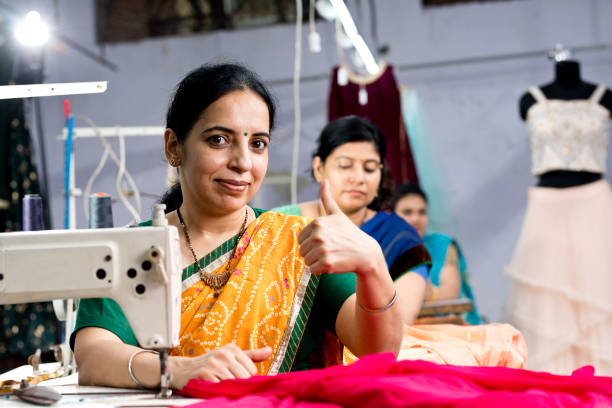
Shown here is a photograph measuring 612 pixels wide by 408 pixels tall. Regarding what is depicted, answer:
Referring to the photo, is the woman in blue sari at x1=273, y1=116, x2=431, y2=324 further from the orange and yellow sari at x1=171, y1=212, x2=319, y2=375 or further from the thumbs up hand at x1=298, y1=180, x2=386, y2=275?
the thumbs up hand at x1=298, y1=180, x2=386, y2=275

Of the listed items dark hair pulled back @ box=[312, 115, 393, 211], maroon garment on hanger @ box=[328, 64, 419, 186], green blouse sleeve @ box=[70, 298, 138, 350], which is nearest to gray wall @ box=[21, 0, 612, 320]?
maroon garment on hanger @ box=[328, 64, 419, 186]

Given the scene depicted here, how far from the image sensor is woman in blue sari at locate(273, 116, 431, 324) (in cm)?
264

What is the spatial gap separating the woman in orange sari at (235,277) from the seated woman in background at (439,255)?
2512mm

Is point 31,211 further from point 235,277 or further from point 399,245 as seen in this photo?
point 399,245

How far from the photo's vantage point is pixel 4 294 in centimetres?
125

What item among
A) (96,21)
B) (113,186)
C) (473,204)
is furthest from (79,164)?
(473,204)

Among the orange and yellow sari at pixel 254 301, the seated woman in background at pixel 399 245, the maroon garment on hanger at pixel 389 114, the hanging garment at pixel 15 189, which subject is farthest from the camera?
the maroon garment on hanger at pixel 389 114

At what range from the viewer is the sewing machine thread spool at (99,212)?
1.80 m

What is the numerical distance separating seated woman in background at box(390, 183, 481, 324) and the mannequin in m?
0.81

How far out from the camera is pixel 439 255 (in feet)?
13.9

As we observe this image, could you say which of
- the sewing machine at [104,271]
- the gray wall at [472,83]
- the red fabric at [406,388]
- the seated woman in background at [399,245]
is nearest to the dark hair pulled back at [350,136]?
the seated woman in background at [399,245]

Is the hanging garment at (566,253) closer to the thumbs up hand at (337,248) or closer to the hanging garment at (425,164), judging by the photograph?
the hanging garment at (425,164)

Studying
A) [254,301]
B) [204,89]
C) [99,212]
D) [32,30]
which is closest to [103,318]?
[254,301]

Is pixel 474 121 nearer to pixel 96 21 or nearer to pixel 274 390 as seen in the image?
pixel 96 21
